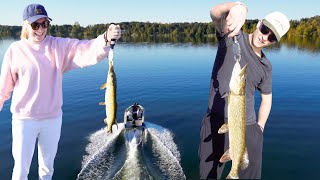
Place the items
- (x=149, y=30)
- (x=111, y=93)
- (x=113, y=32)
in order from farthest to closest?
(x=149, y=30) < (x=111, y=93) < (x=113, y=32)

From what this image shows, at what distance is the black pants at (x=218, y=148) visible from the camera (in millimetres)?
4430

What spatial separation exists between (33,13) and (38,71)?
0.86 metres

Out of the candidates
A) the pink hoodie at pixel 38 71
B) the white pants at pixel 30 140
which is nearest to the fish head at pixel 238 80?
the pink hoodie at pixel 38 71

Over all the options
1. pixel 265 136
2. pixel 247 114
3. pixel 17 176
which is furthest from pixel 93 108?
pixel 247 114

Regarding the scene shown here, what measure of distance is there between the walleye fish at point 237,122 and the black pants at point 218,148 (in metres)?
0.36

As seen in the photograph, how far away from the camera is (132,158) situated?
357 inches

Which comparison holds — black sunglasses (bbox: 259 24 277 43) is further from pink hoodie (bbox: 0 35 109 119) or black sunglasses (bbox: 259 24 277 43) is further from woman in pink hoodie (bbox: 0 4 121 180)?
pink hoodie (bbox: 0 35 109 119)

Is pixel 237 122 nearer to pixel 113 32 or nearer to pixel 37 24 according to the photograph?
pixel 113 32

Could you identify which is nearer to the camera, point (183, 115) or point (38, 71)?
point (38, 71)

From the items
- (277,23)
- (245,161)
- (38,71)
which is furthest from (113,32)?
(245,161)

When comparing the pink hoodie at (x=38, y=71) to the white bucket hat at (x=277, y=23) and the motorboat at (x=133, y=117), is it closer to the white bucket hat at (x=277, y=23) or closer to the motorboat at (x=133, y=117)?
the white bucket hat at (x=277, y=23)

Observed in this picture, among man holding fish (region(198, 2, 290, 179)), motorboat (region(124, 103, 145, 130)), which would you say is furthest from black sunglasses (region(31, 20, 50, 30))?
motorboat (region(124, 103, 145, 130))

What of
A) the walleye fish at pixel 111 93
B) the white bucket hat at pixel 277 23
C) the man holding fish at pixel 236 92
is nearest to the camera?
the man holding fish at pixel 236 92

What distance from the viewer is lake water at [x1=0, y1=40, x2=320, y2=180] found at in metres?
9.83
